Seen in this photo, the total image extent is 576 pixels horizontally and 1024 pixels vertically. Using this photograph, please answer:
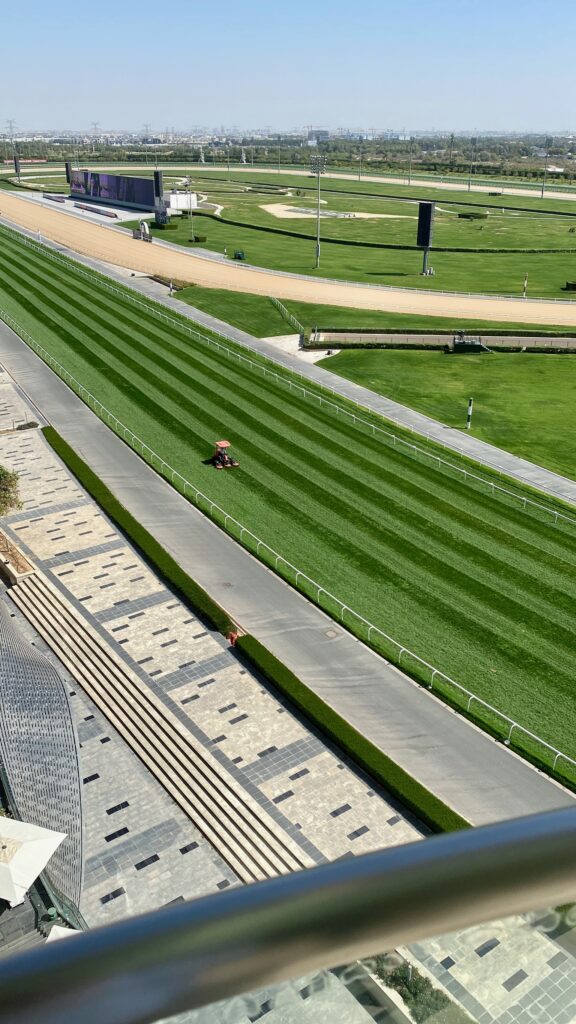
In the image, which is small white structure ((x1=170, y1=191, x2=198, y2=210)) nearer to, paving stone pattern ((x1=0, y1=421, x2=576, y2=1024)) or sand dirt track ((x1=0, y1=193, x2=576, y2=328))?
sand dirt track ((x1=0, y1=193, x2=576, y2=328))

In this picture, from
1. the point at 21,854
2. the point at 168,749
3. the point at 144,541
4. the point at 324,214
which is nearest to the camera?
the point at 21,854

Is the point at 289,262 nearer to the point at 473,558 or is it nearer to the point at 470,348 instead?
the point at 470,348

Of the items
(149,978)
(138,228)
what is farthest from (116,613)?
(138,228)

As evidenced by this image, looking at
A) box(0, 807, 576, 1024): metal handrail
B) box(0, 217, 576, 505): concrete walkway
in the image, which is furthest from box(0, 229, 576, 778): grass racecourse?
box(0, 807, 576, 1024): metal handrail

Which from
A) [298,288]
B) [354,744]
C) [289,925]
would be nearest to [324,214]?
[298,288]

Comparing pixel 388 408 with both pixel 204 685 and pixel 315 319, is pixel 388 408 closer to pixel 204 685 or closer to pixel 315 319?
pixel 315 319
